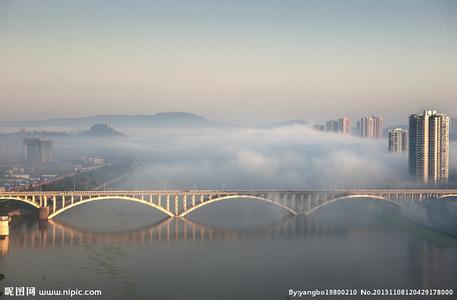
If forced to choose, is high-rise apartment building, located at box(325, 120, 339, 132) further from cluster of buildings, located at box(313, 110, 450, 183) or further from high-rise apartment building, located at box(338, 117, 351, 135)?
cluster of buildings, located at box(313, 110, 450, 183)

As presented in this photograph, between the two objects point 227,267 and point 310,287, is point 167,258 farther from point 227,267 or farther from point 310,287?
point 310,287

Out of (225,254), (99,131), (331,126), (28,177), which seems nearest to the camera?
(225,254)

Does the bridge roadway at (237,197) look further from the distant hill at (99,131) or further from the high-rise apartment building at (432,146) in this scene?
the distant hill at (99,131)

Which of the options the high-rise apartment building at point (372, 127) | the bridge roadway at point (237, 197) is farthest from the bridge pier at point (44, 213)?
the high-rise apartment building at point (372, 127)

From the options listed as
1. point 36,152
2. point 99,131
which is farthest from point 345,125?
point 99,131

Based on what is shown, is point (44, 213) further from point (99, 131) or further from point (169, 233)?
point (99, 131)
